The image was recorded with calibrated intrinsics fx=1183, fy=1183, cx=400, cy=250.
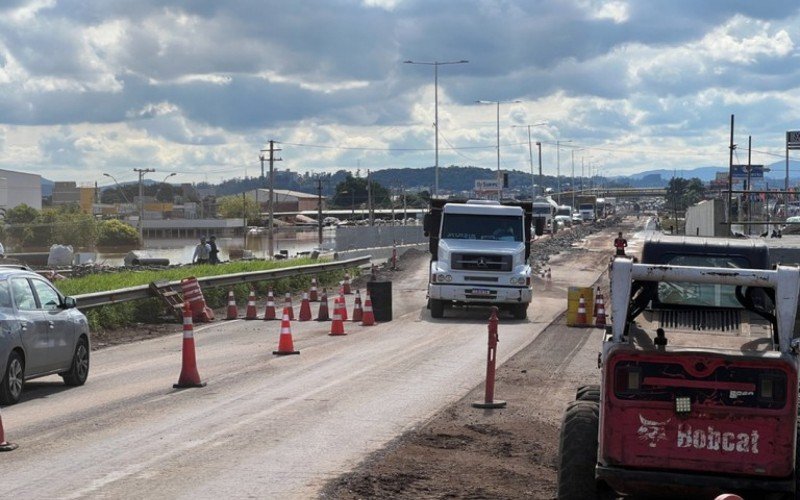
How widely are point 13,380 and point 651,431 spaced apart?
9299mm

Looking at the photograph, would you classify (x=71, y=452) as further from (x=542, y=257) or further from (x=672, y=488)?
(x=542, y=257)

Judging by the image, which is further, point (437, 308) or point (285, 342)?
point (437, 308)

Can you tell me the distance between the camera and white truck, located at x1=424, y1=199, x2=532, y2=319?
28094 mm

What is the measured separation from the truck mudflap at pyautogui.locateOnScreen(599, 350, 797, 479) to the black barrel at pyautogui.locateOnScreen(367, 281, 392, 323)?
1993 cm

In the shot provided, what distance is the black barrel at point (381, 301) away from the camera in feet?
90.1

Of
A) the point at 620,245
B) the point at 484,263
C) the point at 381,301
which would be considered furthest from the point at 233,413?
the point at 484,263

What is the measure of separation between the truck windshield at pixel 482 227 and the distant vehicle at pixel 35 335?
13.9 metres

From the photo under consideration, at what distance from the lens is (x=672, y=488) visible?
292 inches

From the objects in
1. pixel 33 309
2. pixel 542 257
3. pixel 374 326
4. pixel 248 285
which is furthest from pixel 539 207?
pixel 33 309

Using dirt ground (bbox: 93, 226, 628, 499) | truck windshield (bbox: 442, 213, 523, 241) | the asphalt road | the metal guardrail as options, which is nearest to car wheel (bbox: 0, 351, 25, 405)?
the asphalt road

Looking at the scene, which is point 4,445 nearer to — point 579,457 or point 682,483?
point 579,457

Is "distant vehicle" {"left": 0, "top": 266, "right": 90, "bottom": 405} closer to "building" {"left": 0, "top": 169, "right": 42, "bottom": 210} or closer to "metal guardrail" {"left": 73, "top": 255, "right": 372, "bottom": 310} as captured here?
"metal guardrail" {"left": 73, "top": 255, "right": 372, "bottom": 310}

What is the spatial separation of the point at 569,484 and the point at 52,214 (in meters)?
104

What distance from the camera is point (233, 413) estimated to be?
520 inches
